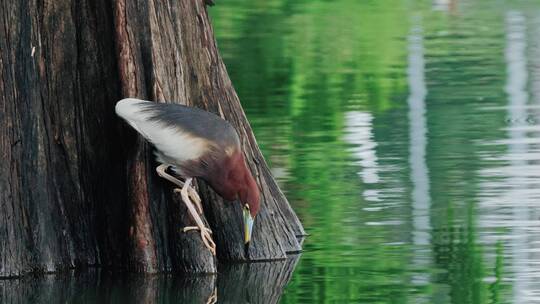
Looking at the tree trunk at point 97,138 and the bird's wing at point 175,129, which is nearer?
the bird's wing at point 175,129

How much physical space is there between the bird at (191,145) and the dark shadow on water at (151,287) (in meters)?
0.27

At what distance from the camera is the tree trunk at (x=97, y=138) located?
9.45 meters

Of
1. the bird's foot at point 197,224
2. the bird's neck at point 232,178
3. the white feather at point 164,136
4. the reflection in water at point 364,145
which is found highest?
the white feather at point 164,136

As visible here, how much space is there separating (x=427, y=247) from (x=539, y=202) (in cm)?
146

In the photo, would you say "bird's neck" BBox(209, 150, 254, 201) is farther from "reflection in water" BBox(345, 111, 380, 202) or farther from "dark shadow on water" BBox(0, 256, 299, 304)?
"reflection in water" BBox(345, 111, 380, 202)

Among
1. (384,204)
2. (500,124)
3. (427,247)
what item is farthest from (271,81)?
(427,247)

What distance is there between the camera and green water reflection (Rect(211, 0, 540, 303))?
379 inches

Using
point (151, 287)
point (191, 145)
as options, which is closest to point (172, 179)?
point (191, 145)

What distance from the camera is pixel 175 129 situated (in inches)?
361

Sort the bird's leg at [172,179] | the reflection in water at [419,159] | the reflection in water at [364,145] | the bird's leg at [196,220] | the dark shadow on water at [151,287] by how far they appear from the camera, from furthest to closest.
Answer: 1. the reflection in water at [364,145]
2. the reflection in water at [419,159]
3. the bird's leg at [172,179]
4. the bird's leg at [196,220]
5. the dark shadow on water at [151,287]

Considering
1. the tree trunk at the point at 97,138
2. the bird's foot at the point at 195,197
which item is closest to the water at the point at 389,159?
the tree trunk at the point at 97,138

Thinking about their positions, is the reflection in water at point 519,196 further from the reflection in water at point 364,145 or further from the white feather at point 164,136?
the white feather at point 164,136

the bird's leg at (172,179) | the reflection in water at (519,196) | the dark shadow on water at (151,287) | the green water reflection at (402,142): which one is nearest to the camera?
the dark shadow on water at (151,287)

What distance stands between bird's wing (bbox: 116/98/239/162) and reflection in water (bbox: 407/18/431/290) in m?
1.32
